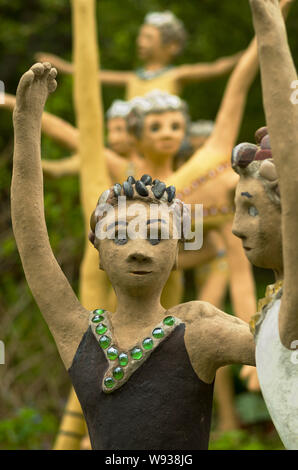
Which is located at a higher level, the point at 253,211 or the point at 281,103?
the point at 281,103

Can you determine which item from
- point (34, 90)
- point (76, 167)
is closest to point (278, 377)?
point (34, 90)

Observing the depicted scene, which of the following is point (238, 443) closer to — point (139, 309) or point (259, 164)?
point (139, 309)

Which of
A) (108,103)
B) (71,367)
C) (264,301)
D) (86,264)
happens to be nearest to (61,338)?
(71,367)

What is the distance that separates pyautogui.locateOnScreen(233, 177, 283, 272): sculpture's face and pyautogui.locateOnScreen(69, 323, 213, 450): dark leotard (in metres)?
0.34

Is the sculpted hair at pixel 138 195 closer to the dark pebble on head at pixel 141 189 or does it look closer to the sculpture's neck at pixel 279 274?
the dark pebble on head at pixel 141 189

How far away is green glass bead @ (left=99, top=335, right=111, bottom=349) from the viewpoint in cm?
243

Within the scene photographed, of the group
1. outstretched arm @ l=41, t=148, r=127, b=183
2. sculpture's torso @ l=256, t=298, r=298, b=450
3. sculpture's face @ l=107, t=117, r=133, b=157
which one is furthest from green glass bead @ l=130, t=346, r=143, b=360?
sculpture's face @ l=107, t=117, r=133, b=157

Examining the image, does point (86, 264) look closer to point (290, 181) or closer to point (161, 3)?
point (290, 181)

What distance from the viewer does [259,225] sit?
2.19 meters

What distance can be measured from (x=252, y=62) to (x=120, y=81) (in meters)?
1.73

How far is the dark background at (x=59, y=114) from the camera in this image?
602cm

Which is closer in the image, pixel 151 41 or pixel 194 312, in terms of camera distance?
pixel 194 312

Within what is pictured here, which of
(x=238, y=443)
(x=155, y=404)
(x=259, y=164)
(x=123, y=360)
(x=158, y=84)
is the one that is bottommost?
(x=238, y=443)

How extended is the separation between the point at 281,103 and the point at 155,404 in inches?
34.7
